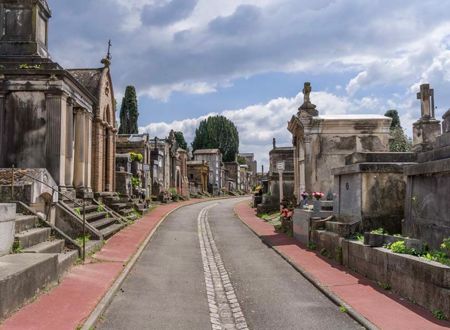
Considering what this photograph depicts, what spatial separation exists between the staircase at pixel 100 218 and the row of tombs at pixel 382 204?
19.9 feet

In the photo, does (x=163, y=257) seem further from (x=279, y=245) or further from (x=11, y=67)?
(x=11, y=67)

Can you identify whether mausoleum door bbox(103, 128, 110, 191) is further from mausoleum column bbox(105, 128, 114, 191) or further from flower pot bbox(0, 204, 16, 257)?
flower pot bbox(0, 204, 16, 257)

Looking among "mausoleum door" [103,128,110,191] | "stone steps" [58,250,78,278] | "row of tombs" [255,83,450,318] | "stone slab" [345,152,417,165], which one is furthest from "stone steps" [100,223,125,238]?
"stone slab" [345,152,417,165]

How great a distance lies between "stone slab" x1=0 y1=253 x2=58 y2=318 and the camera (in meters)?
6.10

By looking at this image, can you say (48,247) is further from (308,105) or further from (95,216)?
(308,105)

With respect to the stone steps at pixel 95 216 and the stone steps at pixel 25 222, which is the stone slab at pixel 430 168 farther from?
the stone steps at pixel 95 216

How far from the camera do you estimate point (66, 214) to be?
12.7 m

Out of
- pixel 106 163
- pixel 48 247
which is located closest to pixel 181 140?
pixel 106 163

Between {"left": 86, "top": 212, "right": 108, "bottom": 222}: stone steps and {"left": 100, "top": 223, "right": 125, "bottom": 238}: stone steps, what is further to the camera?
{"left": 86, "top": 212, "right": 108, "bottom": 222}: stone steps

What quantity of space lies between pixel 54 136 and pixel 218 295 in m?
8.83

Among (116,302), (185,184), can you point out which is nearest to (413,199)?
(116,302)

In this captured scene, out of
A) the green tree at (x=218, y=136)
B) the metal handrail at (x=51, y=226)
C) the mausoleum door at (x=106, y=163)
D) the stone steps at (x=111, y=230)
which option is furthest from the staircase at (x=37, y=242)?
the green tree at (x=218, y=136)

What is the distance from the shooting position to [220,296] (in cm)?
834

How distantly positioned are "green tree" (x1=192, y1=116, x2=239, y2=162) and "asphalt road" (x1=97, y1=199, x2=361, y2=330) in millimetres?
75843
